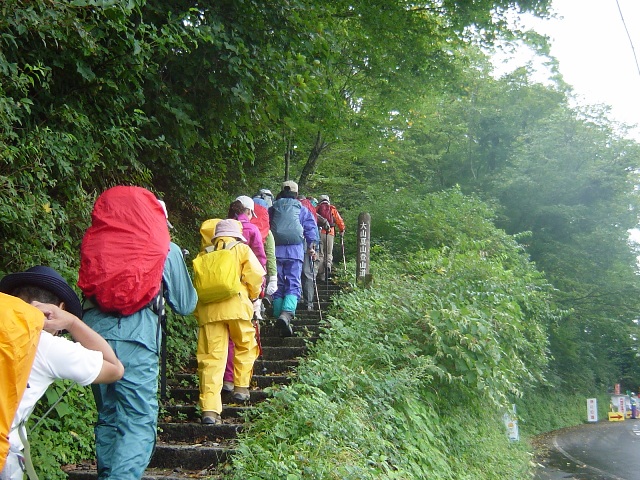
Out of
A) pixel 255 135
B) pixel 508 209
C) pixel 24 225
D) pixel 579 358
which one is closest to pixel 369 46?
pixel 255 135

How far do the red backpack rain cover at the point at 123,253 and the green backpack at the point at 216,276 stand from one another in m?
1.22

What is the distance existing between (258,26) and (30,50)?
2766 mm

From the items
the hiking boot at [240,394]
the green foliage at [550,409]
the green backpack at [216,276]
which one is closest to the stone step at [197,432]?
the hiking boot at [240,394]

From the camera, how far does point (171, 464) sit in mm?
4633

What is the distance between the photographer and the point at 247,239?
6.32m

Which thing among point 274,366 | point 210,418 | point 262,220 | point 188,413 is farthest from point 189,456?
point 262,220

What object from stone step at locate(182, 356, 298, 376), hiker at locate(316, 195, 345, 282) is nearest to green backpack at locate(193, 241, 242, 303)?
stone step at locate(182, 356, 298, 376)

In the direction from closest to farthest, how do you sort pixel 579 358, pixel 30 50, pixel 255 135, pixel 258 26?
pixel 30 50 → pixel 258 26 → pixel 255 135 → pixel 579 358

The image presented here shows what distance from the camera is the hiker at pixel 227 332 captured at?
16.5 feet

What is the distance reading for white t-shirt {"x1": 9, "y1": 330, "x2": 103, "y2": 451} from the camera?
225 centimetres

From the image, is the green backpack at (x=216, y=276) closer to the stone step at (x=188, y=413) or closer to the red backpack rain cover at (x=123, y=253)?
the stone step at (x=188, y=413)

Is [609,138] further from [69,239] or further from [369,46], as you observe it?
[69,239]

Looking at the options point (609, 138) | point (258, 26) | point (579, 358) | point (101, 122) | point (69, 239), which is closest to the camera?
point (69, 239)

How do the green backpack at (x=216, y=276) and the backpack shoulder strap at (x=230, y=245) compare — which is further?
the backpack shoulder strap at (x=230, y=245)
